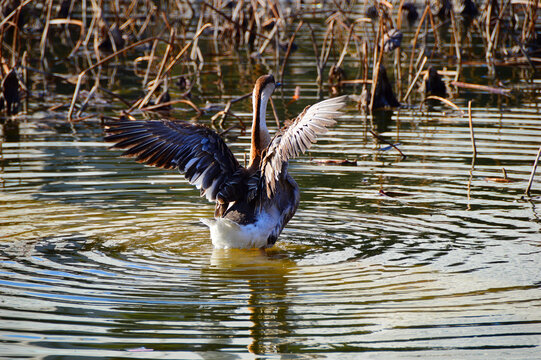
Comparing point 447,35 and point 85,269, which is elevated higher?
point 447,35

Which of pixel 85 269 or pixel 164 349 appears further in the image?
pixel 85 269

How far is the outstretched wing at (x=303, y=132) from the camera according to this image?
568cm

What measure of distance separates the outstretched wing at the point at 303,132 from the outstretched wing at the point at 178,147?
68 centimetres

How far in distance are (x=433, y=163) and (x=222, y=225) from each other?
345 cm

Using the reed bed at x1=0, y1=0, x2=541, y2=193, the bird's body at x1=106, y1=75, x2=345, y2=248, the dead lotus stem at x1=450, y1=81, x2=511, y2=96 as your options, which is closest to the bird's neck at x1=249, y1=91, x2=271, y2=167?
the bird's body at x1=106, y1=75, x2=345, y2=248

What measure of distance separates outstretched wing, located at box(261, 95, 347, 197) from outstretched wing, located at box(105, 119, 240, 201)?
2.22 ft

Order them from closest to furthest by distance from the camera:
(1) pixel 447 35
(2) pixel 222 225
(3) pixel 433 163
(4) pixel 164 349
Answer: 1. (4) pixel 164 349
2. (2) pixel 222 225
3. (3) pixel 433 163
4. (1) pixel 447 35

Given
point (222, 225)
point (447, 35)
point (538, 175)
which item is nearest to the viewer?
point (222, 225)

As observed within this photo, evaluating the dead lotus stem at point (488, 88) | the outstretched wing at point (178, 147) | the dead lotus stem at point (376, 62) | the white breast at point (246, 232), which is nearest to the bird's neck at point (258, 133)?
the outstretched wing at point (178, 147)

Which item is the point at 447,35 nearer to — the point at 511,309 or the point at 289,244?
the point at 289,244

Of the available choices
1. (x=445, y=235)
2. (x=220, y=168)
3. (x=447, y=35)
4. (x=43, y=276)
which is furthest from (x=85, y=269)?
(x=447, y=35)

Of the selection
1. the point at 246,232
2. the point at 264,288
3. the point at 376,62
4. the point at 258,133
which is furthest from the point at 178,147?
the point at 376,62

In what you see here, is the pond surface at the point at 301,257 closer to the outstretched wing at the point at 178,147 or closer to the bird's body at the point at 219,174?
the bird's body at the point at 219,174

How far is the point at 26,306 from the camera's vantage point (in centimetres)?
528
